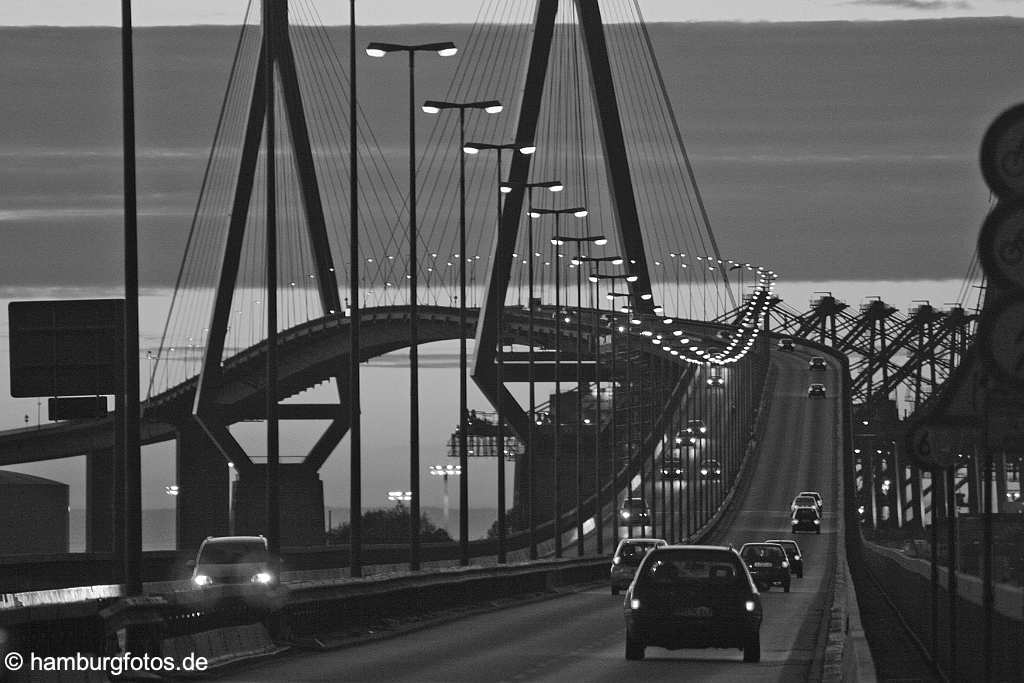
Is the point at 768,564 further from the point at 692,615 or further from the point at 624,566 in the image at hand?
the point at 692,615

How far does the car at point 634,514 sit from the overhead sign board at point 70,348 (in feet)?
232

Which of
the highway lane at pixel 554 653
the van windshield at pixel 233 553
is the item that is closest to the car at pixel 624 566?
the highway lane at pixel 554 653

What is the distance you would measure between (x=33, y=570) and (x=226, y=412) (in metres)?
63.8

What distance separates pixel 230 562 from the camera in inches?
1596

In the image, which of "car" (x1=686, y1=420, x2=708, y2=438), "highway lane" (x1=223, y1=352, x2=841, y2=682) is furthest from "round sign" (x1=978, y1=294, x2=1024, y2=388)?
"car" (x1=686, y1=420, x2=708, y2=438)

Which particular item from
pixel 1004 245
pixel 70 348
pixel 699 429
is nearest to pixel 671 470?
pixel 699 429

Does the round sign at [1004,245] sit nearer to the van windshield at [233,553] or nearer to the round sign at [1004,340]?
the round sign at [1004,340]

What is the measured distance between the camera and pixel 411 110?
4759 cm

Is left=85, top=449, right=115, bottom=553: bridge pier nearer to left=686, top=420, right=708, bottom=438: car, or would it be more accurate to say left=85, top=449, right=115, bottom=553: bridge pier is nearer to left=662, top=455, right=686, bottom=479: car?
left=662, top=455, right=686, bottom=479: car

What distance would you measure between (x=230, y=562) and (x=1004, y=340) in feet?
108

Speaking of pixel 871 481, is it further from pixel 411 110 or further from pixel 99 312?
pixel 99 312

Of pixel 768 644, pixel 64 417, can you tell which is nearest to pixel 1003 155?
pixel 768 644

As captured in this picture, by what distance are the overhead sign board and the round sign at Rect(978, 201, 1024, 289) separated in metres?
22.1

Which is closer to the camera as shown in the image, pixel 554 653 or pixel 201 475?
pixel 554 653
